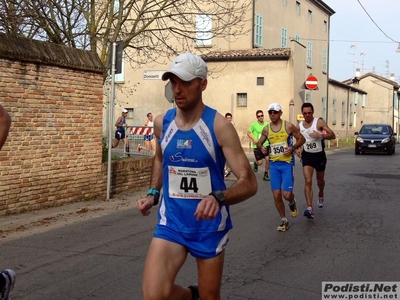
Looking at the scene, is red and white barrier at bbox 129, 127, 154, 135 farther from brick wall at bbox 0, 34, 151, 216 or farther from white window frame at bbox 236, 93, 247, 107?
white window frame at bbox 236, 93, 247, 107

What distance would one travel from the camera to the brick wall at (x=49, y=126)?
9773 mm

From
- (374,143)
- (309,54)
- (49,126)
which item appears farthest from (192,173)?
(309,54)

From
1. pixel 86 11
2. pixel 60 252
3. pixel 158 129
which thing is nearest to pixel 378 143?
pixel 86 11

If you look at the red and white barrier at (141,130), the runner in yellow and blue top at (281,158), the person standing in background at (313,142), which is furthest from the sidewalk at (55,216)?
the red and white barrier at (141,130)

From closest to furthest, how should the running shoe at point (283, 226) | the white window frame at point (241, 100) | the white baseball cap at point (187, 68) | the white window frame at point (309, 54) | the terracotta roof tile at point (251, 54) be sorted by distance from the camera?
the white baseball cap at point (187, 68), the running shoe at point (283, 226), the terracotta roof tile at point (251, 54), the white window frame at point (241, 100), the white window frame at point (309, 54)

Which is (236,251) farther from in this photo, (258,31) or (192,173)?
(258,31)

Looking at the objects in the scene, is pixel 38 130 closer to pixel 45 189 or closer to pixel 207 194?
pixel 45 189

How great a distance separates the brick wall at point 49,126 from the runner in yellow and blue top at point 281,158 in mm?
4178

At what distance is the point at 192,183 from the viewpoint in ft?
12.3

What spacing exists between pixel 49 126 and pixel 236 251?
5057mm

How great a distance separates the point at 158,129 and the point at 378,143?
1111 inches

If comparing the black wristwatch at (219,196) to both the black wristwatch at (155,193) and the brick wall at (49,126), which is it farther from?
the brick wall at (49,126)

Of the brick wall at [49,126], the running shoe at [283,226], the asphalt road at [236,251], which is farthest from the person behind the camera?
the brick wall at [49,126]

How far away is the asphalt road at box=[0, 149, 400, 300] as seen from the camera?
224 inches
